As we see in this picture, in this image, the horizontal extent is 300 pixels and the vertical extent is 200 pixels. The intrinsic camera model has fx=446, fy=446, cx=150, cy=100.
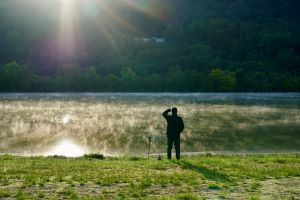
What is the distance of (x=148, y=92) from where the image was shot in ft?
437

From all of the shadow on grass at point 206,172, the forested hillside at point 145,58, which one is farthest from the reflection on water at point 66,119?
the forested hillside at point 145,58

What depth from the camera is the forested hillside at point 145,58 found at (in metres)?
133

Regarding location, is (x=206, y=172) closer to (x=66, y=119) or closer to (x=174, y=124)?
(x=174, y=124)

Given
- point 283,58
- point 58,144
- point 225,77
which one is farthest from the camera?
point 283,58

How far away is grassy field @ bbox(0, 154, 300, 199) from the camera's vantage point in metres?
13.8

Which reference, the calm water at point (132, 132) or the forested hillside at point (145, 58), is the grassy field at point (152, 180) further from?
the forested hillside at point (145, 58)

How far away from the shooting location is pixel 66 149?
33.3 metres

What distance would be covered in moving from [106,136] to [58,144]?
215 inches

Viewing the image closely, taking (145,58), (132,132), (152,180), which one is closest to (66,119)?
(132,132)

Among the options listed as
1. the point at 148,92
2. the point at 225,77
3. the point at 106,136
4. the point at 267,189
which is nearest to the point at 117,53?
the point at 148,92

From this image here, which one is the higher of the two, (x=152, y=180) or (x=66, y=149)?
(x=152, y=180)

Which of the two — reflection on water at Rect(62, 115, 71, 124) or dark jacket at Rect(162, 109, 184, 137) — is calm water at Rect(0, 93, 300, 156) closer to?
reflection on water at Rect(62, 115, 71, 124)

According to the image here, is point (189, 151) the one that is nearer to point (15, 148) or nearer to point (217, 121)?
point (15, 148)

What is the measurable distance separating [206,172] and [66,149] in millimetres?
17726
